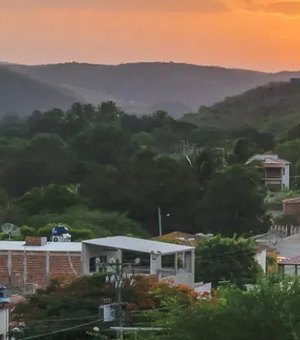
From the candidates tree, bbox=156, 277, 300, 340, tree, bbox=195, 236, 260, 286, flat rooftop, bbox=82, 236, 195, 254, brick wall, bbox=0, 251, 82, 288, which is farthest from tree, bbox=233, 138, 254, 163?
tree, bbox=156, 277, 300, 340

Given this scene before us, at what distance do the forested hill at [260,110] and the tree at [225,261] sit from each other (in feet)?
252

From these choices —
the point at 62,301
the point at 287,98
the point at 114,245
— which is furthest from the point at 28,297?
the point at 287,98

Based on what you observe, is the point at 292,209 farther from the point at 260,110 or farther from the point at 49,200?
the point at 260,110

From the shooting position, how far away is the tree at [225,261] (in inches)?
1214

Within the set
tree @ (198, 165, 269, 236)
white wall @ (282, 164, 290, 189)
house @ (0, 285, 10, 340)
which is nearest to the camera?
house @ (0, 285, 10, 340)

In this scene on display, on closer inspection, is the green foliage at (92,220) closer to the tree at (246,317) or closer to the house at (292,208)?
the house at (292,208)

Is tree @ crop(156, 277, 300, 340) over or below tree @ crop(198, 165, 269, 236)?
below

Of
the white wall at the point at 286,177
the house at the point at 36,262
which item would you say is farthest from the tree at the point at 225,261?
the white wall at the point at 286,177

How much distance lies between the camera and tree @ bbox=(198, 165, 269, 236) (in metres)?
46.7

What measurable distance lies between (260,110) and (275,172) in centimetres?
7482

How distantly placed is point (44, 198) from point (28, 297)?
26.9m

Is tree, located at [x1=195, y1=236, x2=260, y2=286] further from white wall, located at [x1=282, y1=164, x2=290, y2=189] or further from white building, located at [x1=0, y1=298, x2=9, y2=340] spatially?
white wall, located at [x1=282, y1=164, x2=290, y2=189]

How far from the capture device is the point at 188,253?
29.0m

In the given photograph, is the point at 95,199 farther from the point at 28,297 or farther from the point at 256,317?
the point at 256,317
